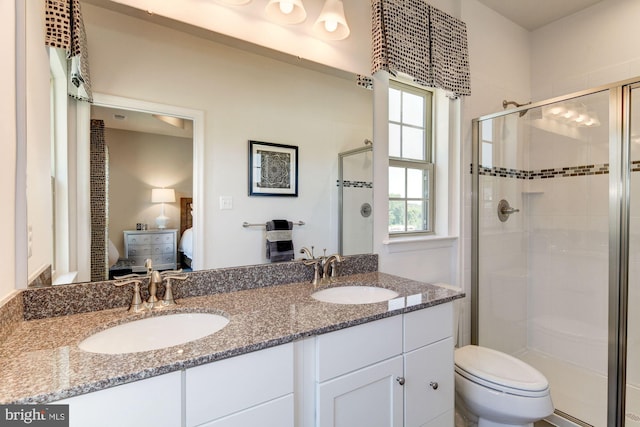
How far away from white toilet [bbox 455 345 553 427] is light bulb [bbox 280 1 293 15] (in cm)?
185

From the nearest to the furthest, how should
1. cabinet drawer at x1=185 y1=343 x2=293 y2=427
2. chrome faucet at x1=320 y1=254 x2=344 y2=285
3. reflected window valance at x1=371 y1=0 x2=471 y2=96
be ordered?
cabinet drawer at x1=185 y1=343 x2=293 y2=427 → chrome faucet at x1=320 y1=254 x2=344 y2=285 → reflected window valance at x1=371 y1=0 x2=471 y2=96

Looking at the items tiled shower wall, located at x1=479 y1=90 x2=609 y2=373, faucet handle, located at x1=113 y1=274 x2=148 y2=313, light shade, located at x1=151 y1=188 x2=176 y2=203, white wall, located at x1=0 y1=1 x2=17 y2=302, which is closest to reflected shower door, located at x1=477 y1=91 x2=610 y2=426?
tiled shower wall, located at x1=479 y1=90 x2=609 y2=373

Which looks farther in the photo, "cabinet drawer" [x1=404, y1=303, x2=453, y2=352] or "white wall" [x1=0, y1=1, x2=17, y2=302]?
"cabinet drawer" [x1=404, y1=303, x2=453, y2=352]

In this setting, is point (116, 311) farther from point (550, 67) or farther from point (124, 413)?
point (550, 67)

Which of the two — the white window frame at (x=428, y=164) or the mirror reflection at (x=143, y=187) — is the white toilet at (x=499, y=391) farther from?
the mirror reflection at (x=143, y=187)

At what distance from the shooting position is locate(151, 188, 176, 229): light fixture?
48.2 inches

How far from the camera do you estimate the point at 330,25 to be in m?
1.54

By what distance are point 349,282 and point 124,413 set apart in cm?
103

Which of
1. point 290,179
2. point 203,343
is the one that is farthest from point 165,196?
point 203,343

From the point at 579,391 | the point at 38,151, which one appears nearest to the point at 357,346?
the point at 38,151

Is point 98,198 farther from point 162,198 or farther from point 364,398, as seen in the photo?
point 364,398

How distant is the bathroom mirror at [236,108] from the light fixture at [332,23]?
158mm

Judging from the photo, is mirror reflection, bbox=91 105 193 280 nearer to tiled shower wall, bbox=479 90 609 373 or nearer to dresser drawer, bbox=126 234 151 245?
dresser drawer, bbox=126 234 151 245

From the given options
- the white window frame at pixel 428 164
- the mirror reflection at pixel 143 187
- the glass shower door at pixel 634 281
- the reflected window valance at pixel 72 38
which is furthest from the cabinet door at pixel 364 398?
the glass shower door at pixel 634 281
